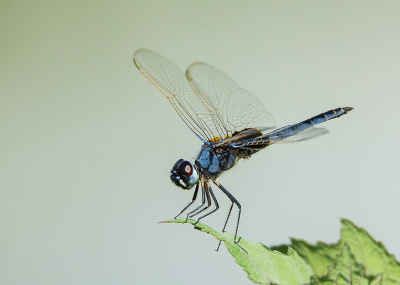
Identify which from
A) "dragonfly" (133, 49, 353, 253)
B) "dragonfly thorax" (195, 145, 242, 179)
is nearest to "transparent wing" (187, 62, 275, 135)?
"dragonfly" (133, 49, 353, 253)

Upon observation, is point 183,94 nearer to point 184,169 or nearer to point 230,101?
point 230,101

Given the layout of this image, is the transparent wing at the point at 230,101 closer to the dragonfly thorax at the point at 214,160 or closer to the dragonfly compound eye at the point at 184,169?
the dragonfly thorax at the point at 214,160

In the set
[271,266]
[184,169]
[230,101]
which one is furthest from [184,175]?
[271,266]

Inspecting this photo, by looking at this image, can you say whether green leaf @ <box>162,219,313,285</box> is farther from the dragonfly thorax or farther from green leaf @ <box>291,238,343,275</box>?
the dragonfly thorax

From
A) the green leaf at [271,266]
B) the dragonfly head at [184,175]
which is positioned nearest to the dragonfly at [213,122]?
the dragonfly head at [184,175]

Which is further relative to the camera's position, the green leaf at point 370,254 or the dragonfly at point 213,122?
the dragonfly at point 213,122

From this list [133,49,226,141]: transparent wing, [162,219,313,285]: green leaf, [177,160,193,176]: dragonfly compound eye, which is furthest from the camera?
[133,49,226,141]: transparent wing

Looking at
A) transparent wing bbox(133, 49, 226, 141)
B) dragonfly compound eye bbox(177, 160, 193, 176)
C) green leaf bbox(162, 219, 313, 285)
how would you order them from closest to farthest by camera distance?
green leaf bbox(162, 219, 313, 285) < dragonfly compound eye bbox(177, 160, 193, 176) < transparent wing bbox(133, 49, 226, 141)

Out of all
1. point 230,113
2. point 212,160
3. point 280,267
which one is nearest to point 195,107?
point 230,113
